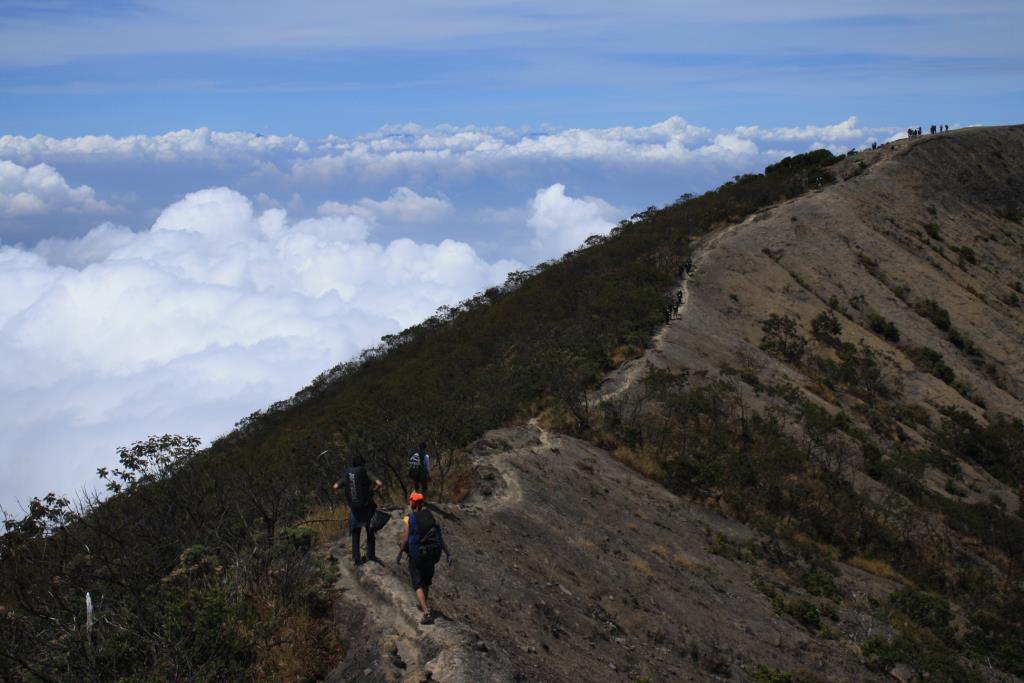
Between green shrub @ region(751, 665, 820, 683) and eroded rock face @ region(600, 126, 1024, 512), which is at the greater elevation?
eroded rock face @ region(600, 126, 1024, 512)

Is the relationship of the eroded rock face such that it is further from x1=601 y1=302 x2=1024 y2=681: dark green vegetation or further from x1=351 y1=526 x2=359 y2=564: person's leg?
x1=351 y1=526 x2=359 y2=564: person's leg

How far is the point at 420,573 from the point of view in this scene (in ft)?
33.1

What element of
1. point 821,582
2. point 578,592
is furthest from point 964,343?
point 578,592

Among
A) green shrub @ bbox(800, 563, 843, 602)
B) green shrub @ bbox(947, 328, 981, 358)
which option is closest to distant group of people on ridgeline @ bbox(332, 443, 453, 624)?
green shrub @ bbox(800, 563, 843, 602)

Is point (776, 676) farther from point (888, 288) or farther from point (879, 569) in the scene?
point (888, 288)

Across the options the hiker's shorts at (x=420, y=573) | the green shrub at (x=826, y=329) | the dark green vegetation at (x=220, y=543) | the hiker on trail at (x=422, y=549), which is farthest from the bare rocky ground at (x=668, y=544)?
the dark green vegetation at (x=220, y=543)

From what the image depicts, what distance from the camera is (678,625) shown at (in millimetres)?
14352

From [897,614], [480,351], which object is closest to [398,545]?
[897,614]

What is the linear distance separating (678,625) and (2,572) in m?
11.4

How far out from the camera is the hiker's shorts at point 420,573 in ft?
33.1

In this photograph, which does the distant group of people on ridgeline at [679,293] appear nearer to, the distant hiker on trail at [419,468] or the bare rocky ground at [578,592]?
the bare rocky ground at [578,592]

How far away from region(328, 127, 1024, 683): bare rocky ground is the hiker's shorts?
1.73 feet

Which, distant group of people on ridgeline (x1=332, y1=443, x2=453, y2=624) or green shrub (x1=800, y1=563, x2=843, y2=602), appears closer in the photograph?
distant group of people on ridgeline (x1=332, y1=443, x2=453, y2=624)

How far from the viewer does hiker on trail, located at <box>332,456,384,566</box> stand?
11.6 m
